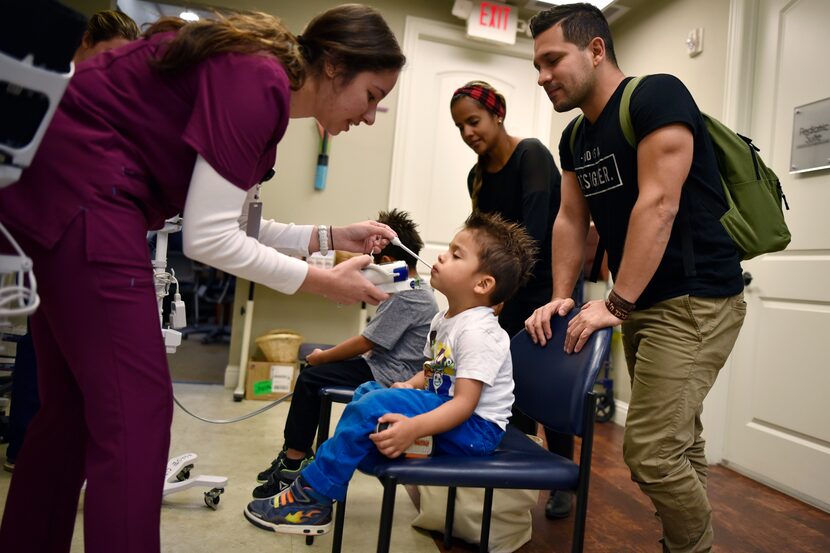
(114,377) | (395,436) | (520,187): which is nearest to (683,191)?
(520,187)

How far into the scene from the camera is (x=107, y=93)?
2.89 ft

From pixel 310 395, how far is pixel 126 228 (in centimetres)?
122

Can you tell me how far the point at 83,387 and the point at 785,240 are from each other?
1.51 m

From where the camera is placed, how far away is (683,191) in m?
1.40

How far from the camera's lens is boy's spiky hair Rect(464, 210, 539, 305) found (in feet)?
4.66

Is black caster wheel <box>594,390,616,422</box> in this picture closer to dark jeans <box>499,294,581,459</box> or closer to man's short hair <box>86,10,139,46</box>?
dark jeans <box>499,294,581,459</box>

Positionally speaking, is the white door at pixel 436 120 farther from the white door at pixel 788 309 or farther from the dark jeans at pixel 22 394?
the dark jeans at pixel 22 394

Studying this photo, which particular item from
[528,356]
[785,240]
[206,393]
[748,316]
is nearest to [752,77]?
[748,316]

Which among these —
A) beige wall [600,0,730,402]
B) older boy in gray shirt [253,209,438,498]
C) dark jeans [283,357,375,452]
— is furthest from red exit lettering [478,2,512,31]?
dark jeans [283,357,375,452]

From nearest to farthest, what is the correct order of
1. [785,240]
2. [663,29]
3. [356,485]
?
1. [785,240]
2. [356,485]
3. [663,29]

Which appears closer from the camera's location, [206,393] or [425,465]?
[425,465]

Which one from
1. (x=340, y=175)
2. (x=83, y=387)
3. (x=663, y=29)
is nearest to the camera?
(x=83, y=387)

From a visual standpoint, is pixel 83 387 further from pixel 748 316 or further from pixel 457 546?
pixel 748 316

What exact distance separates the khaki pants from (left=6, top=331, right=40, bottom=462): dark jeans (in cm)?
186
